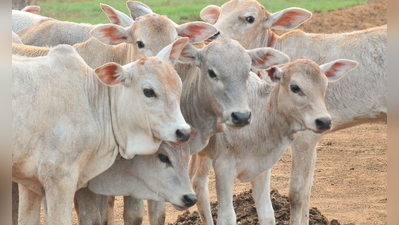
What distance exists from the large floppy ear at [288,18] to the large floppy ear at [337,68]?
1.23 m

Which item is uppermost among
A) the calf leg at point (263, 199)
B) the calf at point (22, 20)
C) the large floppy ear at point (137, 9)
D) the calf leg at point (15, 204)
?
the large floppy ear at point (137, 9)

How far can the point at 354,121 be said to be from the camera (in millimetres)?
7453

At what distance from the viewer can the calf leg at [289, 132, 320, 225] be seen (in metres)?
7.31

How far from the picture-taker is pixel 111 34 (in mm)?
6387

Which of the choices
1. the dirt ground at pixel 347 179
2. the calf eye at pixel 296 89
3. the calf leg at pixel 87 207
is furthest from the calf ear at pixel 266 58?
the dirt ground at pixel 347 179

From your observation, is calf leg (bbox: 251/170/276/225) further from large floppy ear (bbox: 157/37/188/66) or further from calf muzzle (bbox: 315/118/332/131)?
large floppy ear (bbox: 157/37/188/66)

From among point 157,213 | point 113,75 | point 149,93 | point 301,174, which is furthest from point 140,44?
point 301,174

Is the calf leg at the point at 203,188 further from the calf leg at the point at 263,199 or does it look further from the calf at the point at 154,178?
the calf at the point at 154,178

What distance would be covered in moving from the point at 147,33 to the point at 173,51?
0.57 m

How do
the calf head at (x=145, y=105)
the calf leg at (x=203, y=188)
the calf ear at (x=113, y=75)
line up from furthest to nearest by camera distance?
1. the calf leg at (x=203, y=188)
2. the calf ear at (x=113, y=75)
3. the calf head at (x=145, y=105)

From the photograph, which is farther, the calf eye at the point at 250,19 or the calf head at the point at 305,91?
the calf eye at the point at 250,19

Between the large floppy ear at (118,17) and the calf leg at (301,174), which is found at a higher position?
the large floppy ear at (118,17)

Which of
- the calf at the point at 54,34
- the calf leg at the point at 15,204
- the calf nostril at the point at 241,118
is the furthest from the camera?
the calf at the point at 54,34

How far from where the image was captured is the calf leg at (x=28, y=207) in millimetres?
5914
